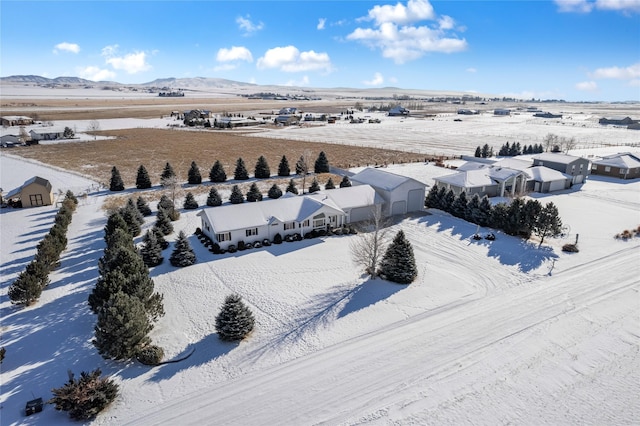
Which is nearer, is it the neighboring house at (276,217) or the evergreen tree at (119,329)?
the evergreen tree at (119,329)

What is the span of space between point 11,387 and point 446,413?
19.1 m

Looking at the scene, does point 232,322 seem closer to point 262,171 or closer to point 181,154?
point 262,171

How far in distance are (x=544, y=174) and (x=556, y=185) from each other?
229 cm

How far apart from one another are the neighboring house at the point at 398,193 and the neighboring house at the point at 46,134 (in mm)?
87041

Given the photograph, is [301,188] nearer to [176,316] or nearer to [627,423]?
[176,316]

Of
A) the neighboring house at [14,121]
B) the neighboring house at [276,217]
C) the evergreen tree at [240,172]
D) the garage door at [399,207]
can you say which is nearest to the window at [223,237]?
the neighboring house at [276,217]

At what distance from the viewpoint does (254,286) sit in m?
26.2

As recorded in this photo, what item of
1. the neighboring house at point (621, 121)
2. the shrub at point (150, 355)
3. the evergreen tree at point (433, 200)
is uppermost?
the neighboring house at point (621, 121)

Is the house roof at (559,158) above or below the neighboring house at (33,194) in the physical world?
above

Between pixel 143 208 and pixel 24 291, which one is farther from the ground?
pixel 143 208

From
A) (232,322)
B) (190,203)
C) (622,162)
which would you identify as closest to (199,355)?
(232,322)

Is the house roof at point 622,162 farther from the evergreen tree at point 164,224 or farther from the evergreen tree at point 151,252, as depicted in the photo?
the evergreen tree at point 151,252

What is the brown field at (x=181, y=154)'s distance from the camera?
213ft

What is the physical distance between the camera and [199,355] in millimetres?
19469
